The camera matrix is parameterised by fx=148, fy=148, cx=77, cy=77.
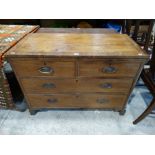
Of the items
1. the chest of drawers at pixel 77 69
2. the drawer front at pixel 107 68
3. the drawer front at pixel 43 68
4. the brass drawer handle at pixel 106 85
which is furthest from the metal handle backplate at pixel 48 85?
the brass drawer handle at pixel 106 85

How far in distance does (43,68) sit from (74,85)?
12.2 inches

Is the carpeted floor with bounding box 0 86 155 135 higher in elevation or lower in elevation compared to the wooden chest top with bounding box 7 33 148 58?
lower

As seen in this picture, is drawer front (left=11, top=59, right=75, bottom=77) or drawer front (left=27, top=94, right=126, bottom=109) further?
drawer front (left=27, top=94, right=126, bottom=109)

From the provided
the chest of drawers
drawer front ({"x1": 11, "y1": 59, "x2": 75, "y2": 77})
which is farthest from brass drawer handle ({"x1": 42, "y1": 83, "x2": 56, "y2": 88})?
drawer front ({"x1": 11, "y1": 59, "x2": 75, "y2": 77})

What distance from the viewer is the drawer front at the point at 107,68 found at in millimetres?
1122

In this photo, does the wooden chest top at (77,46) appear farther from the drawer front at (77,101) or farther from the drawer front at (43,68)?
the drawer front at (77,101)

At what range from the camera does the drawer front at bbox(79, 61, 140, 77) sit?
1.12 m

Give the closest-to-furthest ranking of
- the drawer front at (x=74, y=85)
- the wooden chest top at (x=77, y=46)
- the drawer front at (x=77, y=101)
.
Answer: the wooden chest top at (x=77, y=46) → the drawer front at (x=74, y=85) → the drawer front at (x=77, y=101)

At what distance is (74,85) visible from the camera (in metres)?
1.30

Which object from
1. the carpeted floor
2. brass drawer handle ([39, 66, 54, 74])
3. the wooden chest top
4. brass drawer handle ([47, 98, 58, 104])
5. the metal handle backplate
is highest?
the wooden chest top

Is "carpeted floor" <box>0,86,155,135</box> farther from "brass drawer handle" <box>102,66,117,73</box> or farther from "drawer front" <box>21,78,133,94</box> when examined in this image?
"brass drawer handle" <box>102,66,117,73</box>

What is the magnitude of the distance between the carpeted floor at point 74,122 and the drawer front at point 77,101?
5.9 inches

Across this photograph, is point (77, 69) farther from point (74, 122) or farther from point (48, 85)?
point (74, 122)
